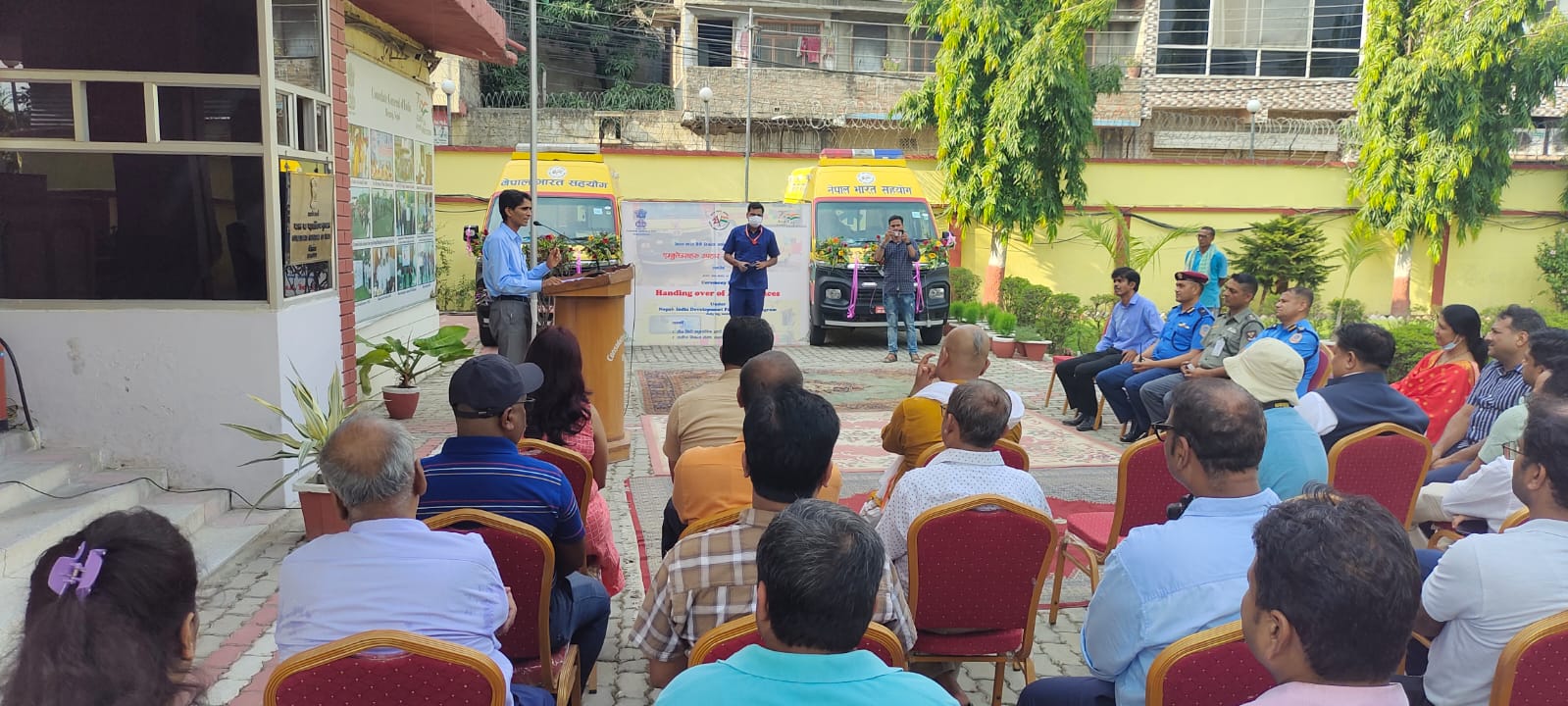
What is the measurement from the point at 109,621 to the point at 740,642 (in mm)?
1098

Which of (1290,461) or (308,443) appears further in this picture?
(308,443)

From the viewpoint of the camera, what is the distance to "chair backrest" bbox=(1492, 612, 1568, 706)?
7.11ft

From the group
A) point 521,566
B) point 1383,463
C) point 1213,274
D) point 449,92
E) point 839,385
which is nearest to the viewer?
point 521,566

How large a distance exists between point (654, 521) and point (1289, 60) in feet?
82.1

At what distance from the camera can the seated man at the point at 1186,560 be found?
2305 millimetres

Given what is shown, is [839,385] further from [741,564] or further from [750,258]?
[741,564]

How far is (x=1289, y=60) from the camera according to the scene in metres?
25.4

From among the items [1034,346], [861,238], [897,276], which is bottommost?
[1034,346]

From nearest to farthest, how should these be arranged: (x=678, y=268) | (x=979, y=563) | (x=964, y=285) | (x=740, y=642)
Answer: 1. (x=740, y=642)
2. (x=979, y=563)
3. (x=678, y=268)
4. (x=964, y=285)

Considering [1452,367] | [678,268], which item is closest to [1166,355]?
A: [1452,367]

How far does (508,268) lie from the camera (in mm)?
7508

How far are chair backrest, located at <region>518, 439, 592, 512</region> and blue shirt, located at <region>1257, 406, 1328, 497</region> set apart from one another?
7.91 ft

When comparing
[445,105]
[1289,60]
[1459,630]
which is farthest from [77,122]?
[1289,60]

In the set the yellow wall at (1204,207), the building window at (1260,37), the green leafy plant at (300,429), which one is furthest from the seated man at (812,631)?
the building window at (1260,37)
